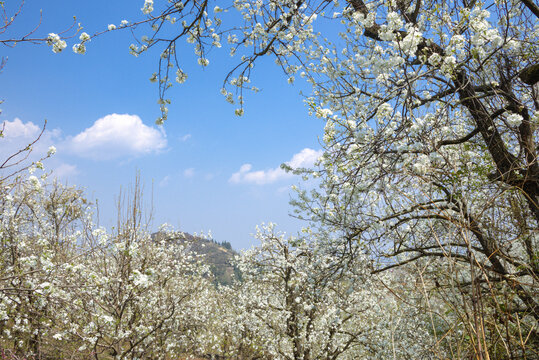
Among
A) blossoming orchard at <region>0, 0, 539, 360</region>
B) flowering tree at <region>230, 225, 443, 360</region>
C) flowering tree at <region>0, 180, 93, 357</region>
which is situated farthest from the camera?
flowering tree at <region>230, 225, 443, 360</region>

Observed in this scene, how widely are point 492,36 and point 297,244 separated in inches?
146

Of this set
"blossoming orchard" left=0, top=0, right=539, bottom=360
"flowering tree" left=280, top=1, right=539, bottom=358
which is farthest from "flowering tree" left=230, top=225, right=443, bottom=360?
"flowering tree" left=280, top=1, right=539, bottom=358

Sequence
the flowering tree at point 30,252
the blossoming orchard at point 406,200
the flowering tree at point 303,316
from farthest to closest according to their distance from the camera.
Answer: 1. the flowering tree at point 303,316
2. the flowering tree at point 30,252
3. the blossoming orchard at point 406,200

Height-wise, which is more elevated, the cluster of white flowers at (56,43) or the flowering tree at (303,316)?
the cluster of white flowers at (56,43)

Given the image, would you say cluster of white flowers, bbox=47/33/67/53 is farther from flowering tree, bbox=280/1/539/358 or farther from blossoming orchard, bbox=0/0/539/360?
flowering tree, bbox=280/1/539/358

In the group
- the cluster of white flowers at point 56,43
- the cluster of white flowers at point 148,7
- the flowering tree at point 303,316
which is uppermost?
the cluster of white flowers at point 148,7

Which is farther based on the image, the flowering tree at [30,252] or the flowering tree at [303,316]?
the flowering tree at [303,316]

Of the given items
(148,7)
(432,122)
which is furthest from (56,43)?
(432,122)

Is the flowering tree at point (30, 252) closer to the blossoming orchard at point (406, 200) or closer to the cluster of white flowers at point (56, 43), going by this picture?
the blossoming orchard at point (406, 200)

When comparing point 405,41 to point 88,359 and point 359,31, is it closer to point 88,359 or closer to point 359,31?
point 359,31

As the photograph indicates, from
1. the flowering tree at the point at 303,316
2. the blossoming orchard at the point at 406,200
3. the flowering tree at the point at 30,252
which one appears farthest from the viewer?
the flowering tree at the point at 303,316

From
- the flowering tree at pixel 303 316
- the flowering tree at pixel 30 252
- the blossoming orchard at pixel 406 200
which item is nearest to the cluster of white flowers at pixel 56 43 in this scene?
the blossoming orchard at pixel 406 200

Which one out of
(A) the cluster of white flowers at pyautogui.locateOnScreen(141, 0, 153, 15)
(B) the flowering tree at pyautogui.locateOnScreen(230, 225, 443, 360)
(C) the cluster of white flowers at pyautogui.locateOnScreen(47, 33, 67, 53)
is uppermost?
(A) the cluster of white flowers at pyautogui.locateOnScreen(141, 0, 153, 15)

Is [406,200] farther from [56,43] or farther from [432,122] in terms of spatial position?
[56,43]
